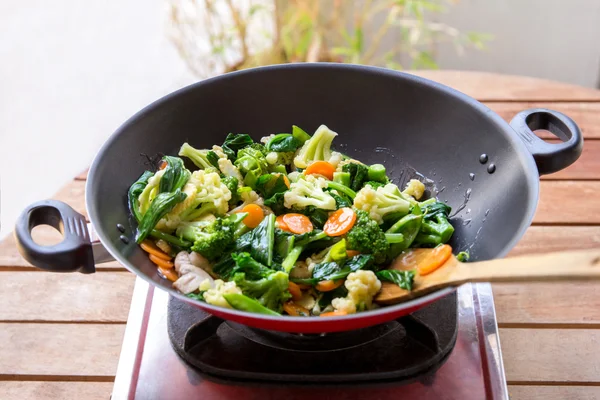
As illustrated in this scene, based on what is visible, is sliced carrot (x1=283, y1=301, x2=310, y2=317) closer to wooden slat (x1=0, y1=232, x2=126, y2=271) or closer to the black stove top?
the black stove top

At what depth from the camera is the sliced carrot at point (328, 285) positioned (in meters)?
1.47

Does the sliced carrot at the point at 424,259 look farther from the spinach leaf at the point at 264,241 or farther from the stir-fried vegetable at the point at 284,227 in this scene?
the spinach leaf at the point at 264,241

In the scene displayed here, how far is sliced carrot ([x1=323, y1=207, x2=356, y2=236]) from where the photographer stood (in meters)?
1.58

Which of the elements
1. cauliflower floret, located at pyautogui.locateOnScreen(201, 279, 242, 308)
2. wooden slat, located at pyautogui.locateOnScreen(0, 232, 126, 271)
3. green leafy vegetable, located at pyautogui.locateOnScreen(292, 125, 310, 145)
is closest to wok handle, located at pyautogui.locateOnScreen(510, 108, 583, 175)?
green leafy vegetable, located at pyautogui.locateOnScreen(292, 125, 310, 145)

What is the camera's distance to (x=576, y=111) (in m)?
2.31

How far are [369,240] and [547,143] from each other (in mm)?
532

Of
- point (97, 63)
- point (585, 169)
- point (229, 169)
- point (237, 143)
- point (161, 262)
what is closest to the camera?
point (161, 262)

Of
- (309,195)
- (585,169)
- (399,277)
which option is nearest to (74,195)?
(309,195)

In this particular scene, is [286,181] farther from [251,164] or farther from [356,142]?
[356,142]

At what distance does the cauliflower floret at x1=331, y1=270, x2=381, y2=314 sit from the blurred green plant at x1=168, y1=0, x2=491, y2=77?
2197 millimetres

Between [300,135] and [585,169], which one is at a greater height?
[300,135]

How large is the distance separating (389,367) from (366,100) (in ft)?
2.79

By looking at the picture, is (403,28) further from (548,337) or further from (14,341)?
(14,341)

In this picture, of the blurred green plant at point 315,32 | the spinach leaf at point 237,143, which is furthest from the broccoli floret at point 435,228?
the blurred green plant at point 315,32
